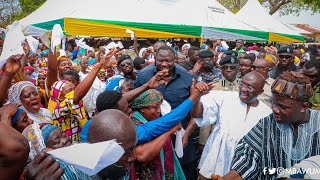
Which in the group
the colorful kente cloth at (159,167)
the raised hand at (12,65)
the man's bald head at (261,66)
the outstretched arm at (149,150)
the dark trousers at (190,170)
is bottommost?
the dark trousers at (190,170)

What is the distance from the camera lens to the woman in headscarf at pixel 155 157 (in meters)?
2.20

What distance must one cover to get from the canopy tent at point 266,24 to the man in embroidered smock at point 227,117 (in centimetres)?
1330

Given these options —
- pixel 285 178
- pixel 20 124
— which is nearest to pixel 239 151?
pixel 285 178

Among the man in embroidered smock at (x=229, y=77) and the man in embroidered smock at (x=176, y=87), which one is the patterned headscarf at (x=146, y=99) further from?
the man in embroidered smock at (x=229, y=77)

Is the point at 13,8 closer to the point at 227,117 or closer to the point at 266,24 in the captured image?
the point at 266,24

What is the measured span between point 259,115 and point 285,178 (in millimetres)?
1265

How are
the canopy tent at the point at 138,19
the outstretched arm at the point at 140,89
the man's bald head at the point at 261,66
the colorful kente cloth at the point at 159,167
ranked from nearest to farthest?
the colorful kente cloth at the point at 159,167 < the outstretched arm at the point at 140,89 < the man's bald head at the point at 261,66 < the canopy tent at the point at 138,19

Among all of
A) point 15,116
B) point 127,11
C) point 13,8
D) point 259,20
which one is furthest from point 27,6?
point 15,116

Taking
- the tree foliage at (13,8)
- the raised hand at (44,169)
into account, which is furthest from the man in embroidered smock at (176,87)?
the tree foliage at (13,8)

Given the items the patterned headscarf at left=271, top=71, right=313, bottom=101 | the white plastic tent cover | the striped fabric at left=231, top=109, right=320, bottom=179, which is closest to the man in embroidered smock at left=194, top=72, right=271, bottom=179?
the striped fabric at left=231, top=109, right=320, bottom=179

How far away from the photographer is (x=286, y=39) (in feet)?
53.5

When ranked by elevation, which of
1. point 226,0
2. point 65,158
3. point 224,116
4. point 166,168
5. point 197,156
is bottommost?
point 197,156

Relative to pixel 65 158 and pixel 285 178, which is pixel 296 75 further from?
pixel 65 158

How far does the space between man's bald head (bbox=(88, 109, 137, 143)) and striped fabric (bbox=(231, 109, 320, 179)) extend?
2.86ft
